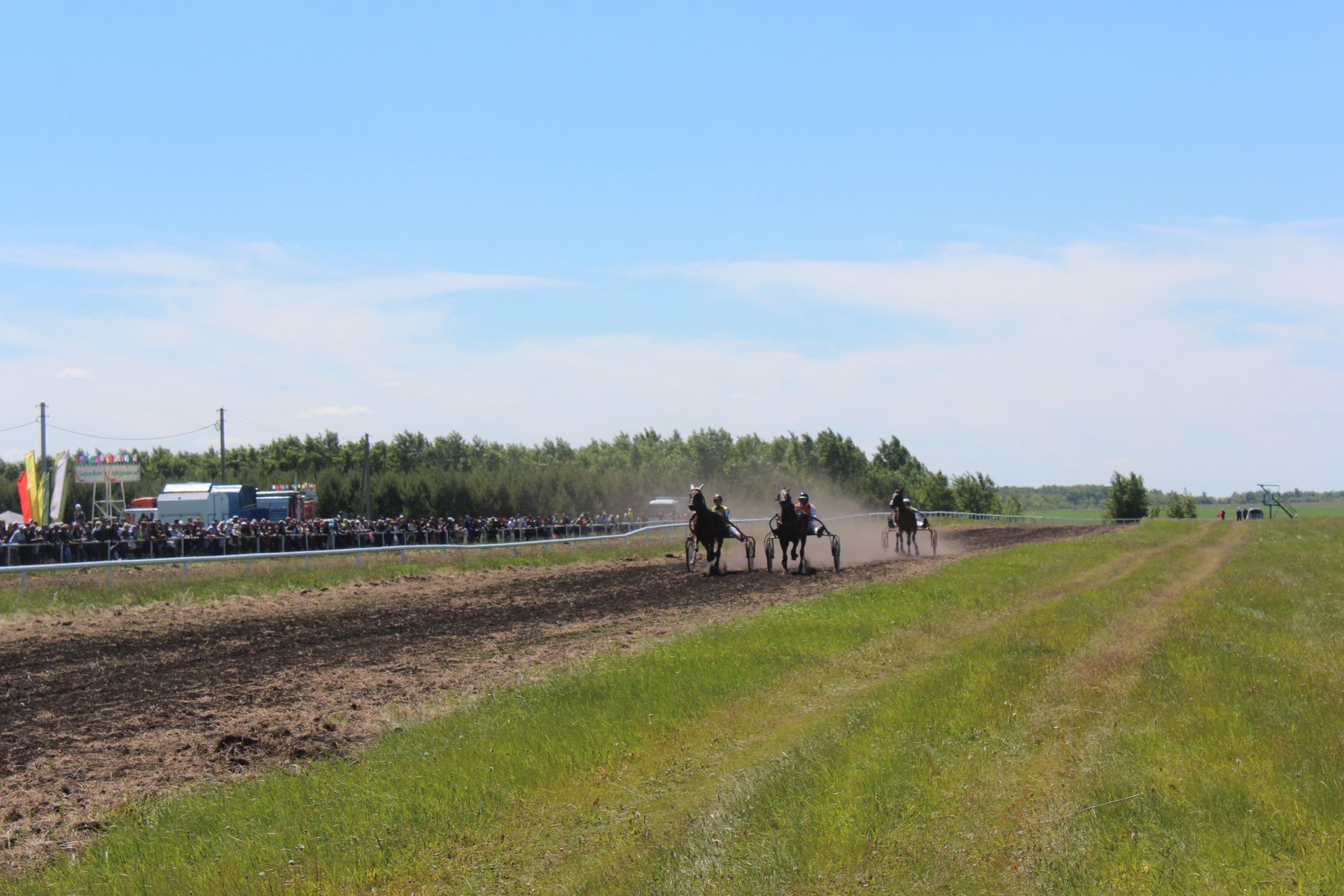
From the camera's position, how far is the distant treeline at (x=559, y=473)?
76938 mm

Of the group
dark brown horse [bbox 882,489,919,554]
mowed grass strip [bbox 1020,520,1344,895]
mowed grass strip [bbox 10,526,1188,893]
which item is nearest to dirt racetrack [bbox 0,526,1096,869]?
mowed grass strip [bbox 10,526,1188,893]

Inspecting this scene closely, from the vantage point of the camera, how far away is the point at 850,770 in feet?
24.5

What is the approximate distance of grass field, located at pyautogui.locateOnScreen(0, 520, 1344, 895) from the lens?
19.3ft

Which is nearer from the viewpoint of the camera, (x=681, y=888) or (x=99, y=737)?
(x=681, y=888)

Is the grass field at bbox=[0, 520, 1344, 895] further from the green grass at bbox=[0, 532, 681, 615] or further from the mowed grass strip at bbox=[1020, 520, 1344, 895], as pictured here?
the green grass at bbox=[0, 532, 681, 615]

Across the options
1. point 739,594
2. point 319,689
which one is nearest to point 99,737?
point 319,689

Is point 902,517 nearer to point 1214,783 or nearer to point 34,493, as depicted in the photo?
point 1214,783

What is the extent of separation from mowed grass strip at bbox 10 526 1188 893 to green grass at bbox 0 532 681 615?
1193 centimetres

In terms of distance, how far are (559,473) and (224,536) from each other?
51.3 m

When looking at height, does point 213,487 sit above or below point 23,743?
above

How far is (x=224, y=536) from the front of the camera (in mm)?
33812

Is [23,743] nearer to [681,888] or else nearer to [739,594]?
[681,888]

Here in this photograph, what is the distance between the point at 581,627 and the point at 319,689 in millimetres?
5237

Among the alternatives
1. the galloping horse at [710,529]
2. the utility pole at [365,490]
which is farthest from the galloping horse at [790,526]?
the utility pole at [365,490]
